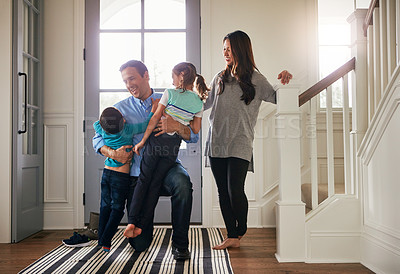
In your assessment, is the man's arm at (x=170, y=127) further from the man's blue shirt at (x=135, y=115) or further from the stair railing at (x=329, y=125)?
the stair railing at (x=329, y=125)

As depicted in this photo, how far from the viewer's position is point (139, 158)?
101 inches

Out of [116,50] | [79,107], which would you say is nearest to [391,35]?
[116,50]

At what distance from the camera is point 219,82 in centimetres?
261

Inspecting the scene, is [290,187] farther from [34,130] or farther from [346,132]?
[34,130]

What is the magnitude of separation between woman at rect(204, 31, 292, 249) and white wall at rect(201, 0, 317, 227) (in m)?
0.89

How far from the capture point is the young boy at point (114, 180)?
2453 millimetres

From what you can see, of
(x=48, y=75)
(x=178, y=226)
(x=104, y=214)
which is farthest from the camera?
(x=48, y=75)

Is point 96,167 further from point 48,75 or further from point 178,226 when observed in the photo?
point 178,226

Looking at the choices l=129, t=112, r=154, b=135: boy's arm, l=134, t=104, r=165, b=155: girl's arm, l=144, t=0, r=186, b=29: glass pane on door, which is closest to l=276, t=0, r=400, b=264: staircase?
l=134, t=104, r=165, b=155: girl's arm

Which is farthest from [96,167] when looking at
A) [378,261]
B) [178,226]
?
[378,261]

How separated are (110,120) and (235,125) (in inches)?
30.8

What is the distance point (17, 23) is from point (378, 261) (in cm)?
292

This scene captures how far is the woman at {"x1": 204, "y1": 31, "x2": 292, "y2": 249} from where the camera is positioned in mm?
2525

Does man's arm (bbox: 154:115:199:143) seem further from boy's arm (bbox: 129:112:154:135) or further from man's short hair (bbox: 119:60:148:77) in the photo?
man's short hair (bbox: 119:60:148:77)
